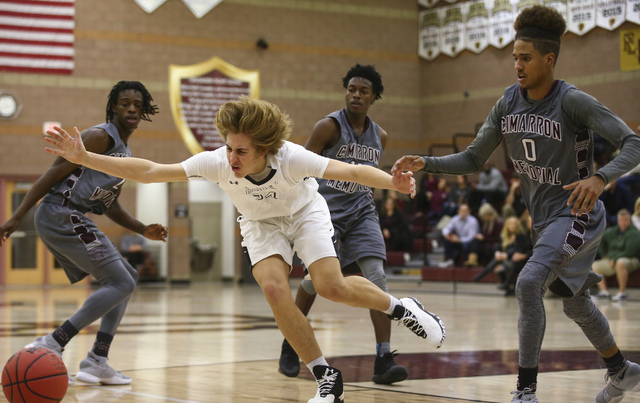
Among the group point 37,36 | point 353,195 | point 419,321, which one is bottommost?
point 419,321

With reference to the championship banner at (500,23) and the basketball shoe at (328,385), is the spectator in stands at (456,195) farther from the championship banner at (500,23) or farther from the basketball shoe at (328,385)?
the basketball shoe at (328,385)

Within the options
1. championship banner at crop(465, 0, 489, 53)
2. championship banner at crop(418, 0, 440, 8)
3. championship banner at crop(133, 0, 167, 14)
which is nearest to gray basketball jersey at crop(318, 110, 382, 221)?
championship banner at crop(133, 0, 167, 14)

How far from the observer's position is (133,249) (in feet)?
59.4

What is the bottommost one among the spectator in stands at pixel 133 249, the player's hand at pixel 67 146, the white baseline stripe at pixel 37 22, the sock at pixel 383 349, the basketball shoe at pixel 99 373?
the spectator in stands at pixel 133 249

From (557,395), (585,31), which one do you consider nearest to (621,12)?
(585,31)

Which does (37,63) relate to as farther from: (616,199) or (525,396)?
(525,396)

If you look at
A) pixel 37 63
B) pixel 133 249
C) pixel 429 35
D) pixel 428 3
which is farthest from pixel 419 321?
pixel 428 3

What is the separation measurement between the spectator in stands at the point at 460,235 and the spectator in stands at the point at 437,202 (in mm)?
2841

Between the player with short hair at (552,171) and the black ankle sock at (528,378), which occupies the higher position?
the player with short hair at (552,171)

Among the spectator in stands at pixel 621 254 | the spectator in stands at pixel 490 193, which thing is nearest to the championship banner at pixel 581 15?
the spectator in stands at pixel 490 193

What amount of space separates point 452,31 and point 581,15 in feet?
11.9

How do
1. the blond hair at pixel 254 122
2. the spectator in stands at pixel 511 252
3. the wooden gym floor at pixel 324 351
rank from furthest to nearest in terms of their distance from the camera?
the spectator in stands at pixel 511 252 → the wooden gym floor at pixel 324 351 → the blond hair at pixel 254 122

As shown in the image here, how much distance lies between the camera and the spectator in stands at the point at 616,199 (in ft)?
44.6

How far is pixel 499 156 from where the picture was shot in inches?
772
